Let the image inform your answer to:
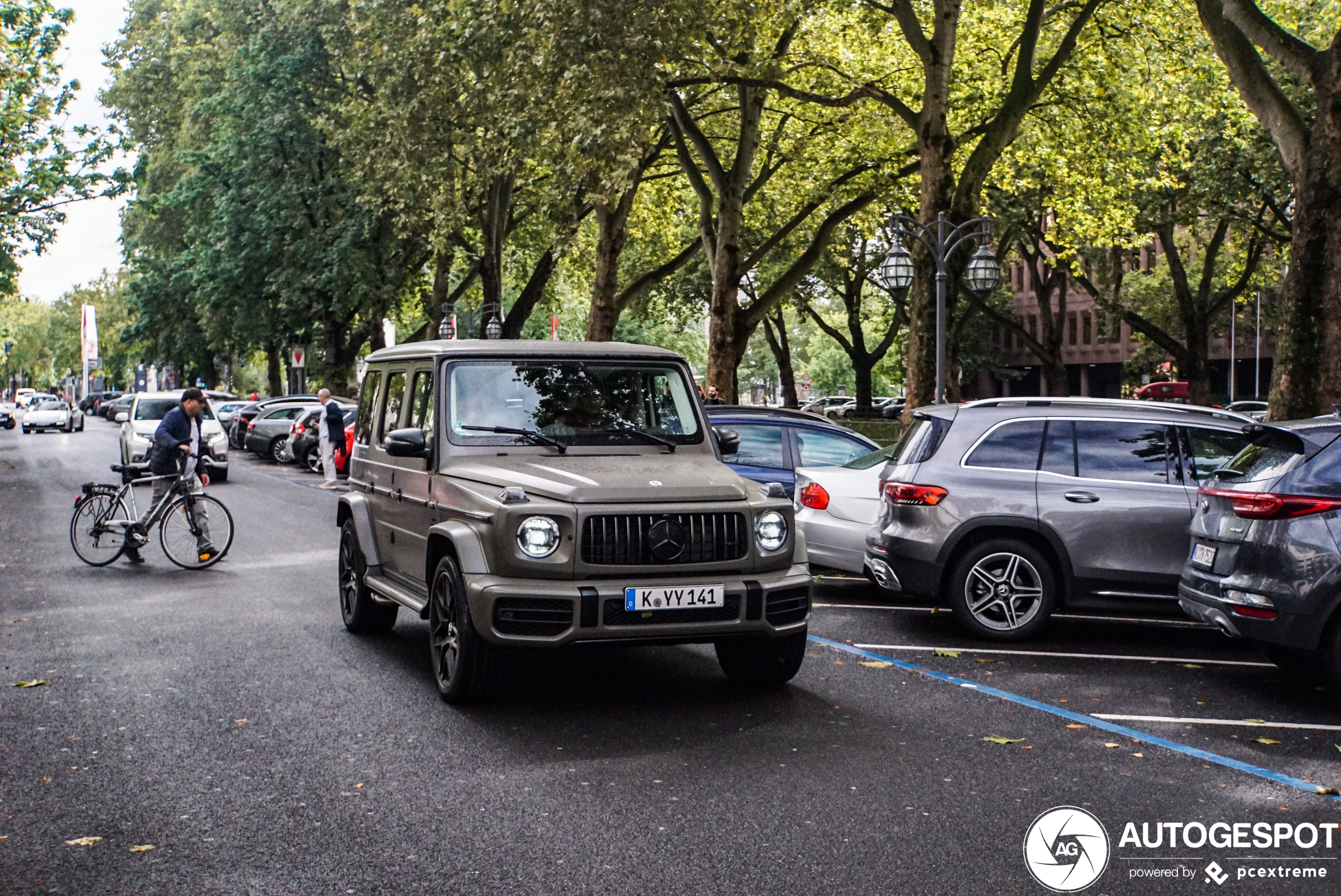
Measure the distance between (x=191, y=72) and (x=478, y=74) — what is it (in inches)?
1081

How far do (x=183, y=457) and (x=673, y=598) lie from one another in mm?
8510

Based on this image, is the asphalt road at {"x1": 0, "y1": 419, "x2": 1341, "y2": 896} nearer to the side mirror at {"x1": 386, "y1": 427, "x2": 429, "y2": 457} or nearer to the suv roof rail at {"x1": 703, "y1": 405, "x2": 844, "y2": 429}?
the side mirror at {"x1": 386, "y1": 427, "x2": 429, "y2": 457}

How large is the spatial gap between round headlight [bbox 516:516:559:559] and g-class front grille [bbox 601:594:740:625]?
1.35 feet

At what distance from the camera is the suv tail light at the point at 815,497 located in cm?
1225

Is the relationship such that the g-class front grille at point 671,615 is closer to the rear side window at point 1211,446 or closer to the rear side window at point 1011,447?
the rear side window at point 1011,447

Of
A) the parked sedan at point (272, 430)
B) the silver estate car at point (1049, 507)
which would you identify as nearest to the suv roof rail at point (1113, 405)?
the silver estate car at point (1049, 507)

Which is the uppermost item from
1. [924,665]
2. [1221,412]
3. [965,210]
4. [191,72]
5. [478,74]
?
[191,72]

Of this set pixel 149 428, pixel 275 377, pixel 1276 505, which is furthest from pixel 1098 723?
pixel 275 377

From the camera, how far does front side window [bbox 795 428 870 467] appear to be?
1336 cm

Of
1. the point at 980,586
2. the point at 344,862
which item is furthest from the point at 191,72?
the point at 344,862

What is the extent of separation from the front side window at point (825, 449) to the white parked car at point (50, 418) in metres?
59.0

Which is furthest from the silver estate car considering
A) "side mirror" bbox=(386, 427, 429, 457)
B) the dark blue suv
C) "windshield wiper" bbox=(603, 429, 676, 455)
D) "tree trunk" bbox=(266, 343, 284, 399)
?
"tree trunk" bbox=(266, 343, 284, 399)

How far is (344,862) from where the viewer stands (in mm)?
5004

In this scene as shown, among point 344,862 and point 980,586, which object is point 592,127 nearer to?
point 980,586
